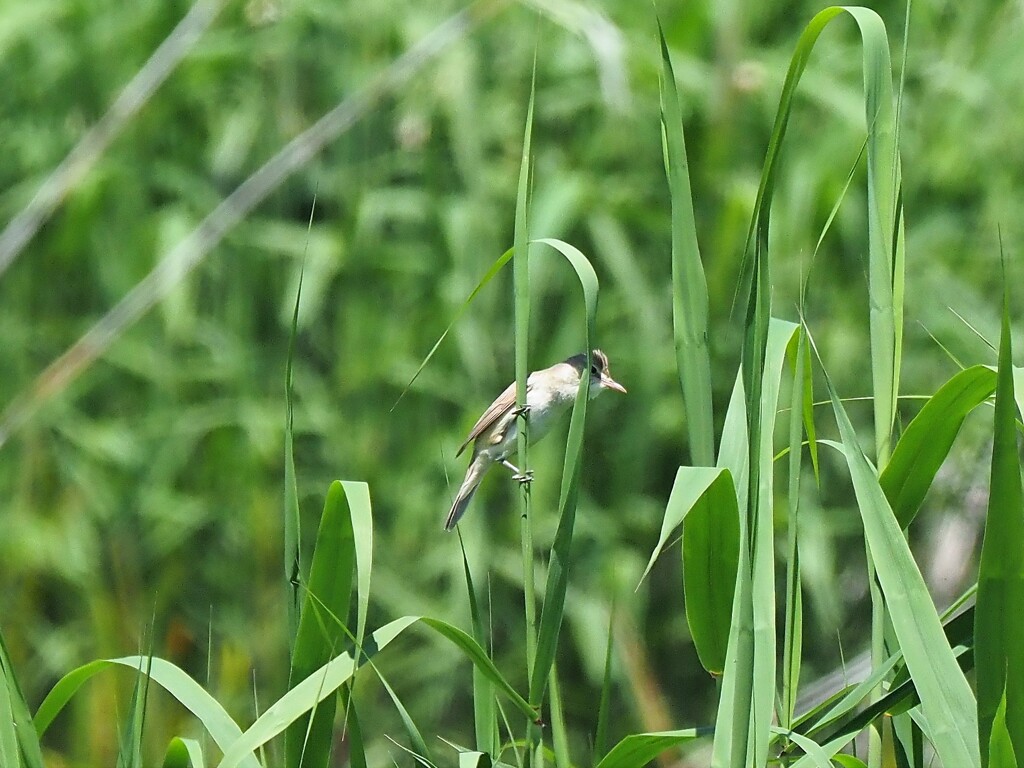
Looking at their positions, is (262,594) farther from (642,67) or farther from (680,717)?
(642,67)

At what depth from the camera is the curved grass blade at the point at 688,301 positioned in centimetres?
134

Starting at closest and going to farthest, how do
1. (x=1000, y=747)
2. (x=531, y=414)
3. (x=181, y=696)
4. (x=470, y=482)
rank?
(x=1000, y=747), (x=181, y=696), (x=531, y=414), (x=470, y=482)

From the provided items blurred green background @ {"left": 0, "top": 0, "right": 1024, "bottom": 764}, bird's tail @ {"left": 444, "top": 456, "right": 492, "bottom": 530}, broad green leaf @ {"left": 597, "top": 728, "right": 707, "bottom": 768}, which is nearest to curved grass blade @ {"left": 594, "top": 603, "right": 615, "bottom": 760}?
broad green leaf @ {"left": 597, "top": 728, "right": 707, "bottom": 768}

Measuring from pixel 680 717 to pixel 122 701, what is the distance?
1.42 meters

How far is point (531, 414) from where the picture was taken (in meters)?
2.58

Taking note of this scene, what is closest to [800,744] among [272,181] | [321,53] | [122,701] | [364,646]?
[364,646]

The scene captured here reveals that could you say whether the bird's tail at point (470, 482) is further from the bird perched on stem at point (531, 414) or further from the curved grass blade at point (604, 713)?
the curved grass blade at point (604, 713)

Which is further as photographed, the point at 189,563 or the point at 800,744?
the point at 189,563

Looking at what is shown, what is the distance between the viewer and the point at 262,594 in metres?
3.51

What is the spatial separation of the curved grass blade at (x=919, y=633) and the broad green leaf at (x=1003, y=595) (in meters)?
0.04

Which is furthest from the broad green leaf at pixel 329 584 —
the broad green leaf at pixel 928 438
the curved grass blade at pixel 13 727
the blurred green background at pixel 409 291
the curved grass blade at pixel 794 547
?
the blurred green background at pixel 409 291

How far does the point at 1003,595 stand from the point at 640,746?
1.24ft

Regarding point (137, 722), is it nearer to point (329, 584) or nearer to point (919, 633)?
point (329, 584)

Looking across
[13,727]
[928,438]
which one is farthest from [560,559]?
[13,727]
